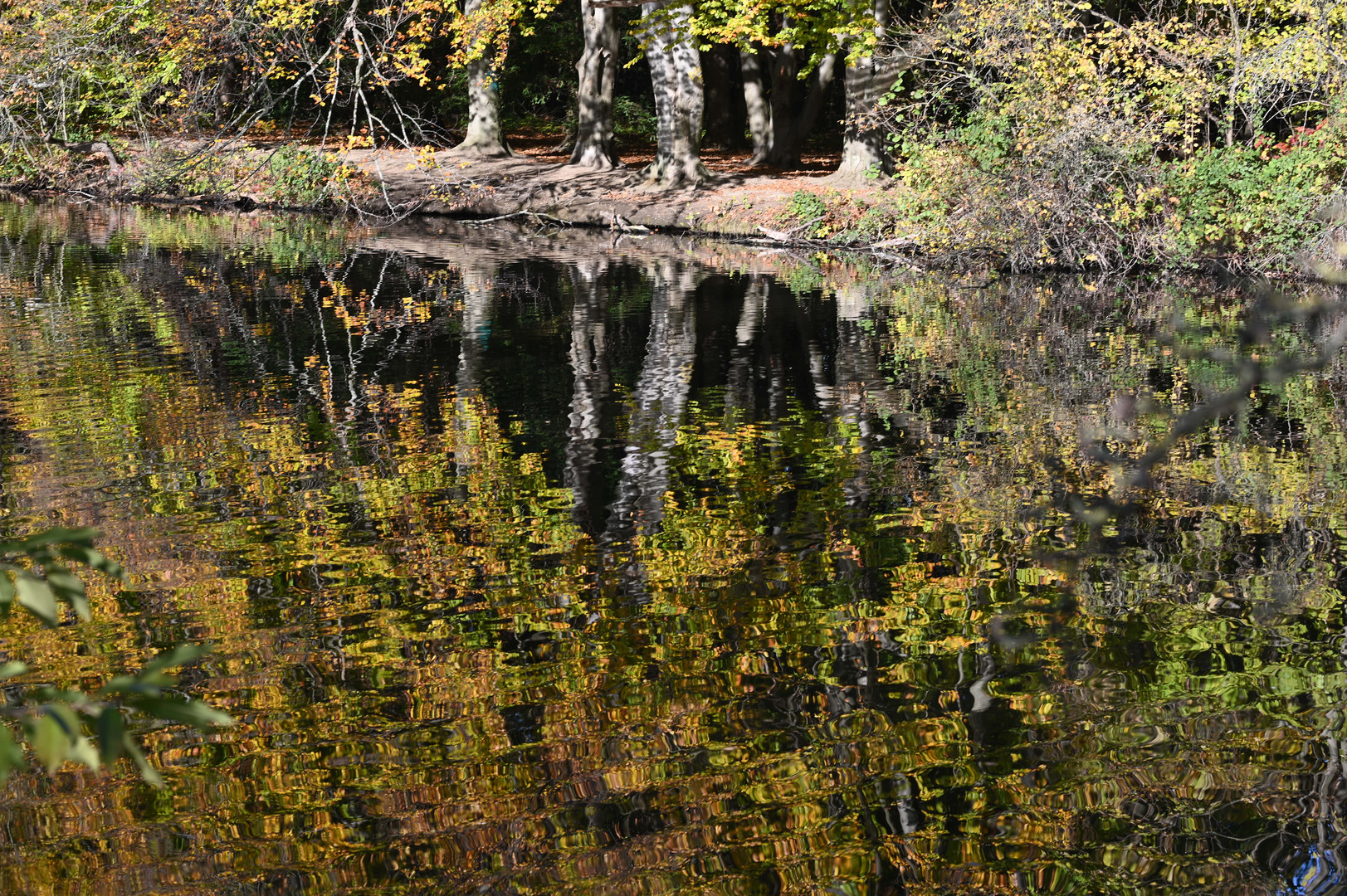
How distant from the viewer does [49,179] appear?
37438mm

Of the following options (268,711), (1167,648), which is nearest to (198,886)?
(268,711)

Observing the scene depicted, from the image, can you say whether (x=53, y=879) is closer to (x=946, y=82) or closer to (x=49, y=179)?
(x=946, y=82)

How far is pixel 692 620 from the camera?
7.81 metres

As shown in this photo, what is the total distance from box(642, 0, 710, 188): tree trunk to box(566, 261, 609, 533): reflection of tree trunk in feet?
24.7

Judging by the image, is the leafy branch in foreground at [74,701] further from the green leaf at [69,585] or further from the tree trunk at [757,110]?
the tree trunk at [757,110]

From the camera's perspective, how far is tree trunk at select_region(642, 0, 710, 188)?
3061 centimetres

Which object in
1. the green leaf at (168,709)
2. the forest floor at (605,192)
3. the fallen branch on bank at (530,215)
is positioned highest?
the green leaf at (168,709)

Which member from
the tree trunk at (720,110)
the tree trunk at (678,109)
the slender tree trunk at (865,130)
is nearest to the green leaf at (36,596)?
the slender tree trunk at (865,130)

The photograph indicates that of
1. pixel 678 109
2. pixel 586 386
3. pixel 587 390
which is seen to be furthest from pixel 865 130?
pixel 587 390

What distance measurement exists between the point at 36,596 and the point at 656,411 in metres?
11.2

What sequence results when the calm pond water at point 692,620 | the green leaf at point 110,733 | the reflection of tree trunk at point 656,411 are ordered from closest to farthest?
1. the green leaf at point 110,733
2. the calm pond water at point 692,620
3. the reflection of tree trunk at point 656,411

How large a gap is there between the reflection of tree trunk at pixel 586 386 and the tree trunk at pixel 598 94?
10.8m

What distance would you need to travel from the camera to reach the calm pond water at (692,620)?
550 cm

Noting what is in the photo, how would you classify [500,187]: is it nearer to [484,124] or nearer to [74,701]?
[484,124]
